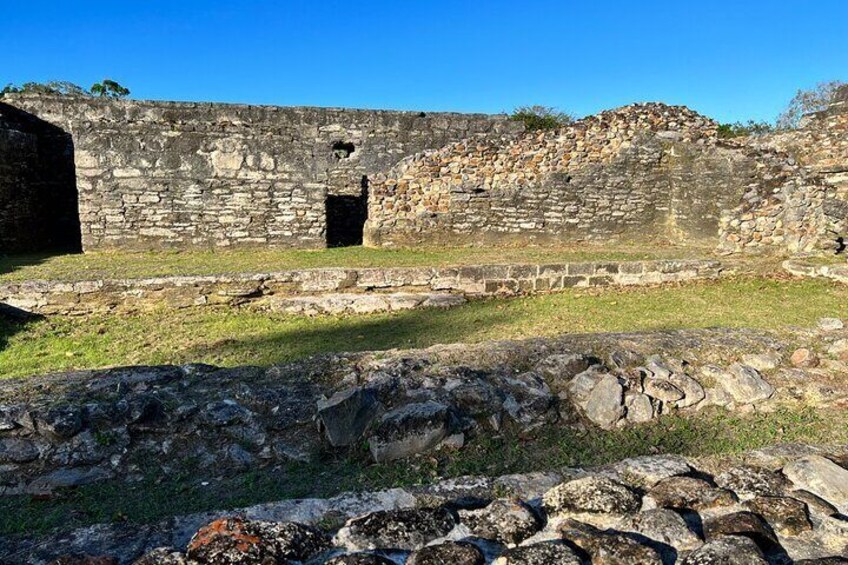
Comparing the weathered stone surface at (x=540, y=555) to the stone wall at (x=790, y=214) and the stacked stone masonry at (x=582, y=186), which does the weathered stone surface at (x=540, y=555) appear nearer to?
the stacked stone masonry at (x=582, y=186)

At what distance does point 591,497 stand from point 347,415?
3.88 feet

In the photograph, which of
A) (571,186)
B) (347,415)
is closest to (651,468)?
(347,415)

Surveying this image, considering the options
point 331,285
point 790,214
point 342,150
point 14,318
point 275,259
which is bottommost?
point 14,318

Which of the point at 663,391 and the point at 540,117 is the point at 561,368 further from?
the point at 540,117

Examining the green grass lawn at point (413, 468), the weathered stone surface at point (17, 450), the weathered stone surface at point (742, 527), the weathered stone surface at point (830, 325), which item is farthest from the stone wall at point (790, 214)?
the weathered stone surface at point (17, 450)

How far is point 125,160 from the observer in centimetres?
1062

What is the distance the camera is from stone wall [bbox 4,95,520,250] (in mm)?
10586

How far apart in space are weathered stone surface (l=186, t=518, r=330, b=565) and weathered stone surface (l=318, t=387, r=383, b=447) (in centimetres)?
93

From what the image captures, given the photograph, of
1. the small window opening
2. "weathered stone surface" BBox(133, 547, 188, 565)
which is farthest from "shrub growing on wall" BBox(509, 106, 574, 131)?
"weathered stone surface" BBox(133, 547, 188, 565)

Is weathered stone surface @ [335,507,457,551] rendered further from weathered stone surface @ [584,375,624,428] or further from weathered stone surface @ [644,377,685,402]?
weathered stone surface @ [644,377,685,402]

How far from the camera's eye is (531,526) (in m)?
1.82

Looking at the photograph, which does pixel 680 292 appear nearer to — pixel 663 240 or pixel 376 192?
pixel 663 240

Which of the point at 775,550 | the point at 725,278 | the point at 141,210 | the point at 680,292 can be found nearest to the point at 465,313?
the point at 680,292

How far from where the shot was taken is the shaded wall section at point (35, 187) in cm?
1126
